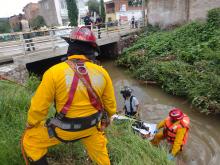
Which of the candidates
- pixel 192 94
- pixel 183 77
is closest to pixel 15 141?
pixel 192 94

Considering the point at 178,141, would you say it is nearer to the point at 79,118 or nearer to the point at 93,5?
the point at 79,118

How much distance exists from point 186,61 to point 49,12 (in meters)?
30.7

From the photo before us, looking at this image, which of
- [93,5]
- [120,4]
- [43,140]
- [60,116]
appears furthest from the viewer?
[93,5]

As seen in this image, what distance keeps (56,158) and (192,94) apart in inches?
248

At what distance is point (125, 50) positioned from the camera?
15336mm

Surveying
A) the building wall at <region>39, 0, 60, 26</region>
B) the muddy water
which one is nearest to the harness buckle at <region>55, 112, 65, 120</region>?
Answer: the muddy water

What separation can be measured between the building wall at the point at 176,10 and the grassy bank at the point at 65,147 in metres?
12.7

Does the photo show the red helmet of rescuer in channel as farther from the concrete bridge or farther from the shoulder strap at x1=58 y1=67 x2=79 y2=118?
the concrete bridge

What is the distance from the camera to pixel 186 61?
1097 cm

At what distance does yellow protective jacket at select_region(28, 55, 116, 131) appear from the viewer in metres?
2.30

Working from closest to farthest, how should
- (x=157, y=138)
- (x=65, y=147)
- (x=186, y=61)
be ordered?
(x=65, y=147)
(x=157, y=138)
(x=186, y=61)

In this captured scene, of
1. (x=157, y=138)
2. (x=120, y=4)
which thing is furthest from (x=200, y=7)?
(x=120, y=4)

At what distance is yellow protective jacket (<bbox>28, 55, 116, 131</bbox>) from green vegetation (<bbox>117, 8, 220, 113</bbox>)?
608 cm

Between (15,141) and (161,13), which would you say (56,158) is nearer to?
(15,141)
